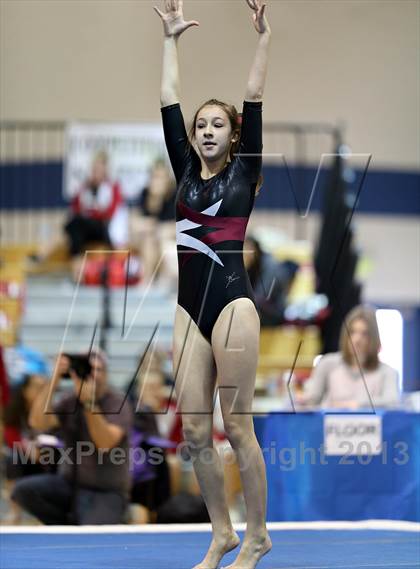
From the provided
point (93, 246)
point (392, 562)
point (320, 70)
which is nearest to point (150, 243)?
point (93, 246)

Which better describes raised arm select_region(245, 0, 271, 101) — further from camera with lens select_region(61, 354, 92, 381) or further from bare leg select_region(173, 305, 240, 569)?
camera with lens select_region(61, 354, 92, 381)

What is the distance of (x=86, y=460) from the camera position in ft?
17.5

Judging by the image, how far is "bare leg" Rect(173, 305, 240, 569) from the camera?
3334 mm

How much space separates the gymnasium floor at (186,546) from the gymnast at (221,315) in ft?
1.34

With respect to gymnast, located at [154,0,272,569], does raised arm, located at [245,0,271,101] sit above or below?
above

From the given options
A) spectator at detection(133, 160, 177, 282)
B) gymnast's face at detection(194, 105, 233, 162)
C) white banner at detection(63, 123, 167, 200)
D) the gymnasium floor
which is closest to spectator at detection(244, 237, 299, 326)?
spectator at detection(133, 160, 177, 282)

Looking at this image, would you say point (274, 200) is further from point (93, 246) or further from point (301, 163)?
point (93, 246)

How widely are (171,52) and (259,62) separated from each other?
33cm

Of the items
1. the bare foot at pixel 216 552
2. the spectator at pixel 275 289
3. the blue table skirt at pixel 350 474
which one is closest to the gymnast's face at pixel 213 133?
the bare foot at pixel 216 552

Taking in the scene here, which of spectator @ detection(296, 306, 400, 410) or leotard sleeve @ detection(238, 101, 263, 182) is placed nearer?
leotard sleeve @ detection(238, 101, 263, 182)

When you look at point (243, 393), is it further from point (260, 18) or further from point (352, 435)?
point (352, 435)

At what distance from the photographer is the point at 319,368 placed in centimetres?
569

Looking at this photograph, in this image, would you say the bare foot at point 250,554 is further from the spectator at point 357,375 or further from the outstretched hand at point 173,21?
the spectator at point 357,375

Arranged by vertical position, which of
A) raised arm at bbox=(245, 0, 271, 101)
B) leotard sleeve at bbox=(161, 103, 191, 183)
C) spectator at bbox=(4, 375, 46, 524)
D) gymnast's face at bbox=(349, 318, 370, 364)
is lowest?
spectator at bbox=(4, 375, 46, 524)
